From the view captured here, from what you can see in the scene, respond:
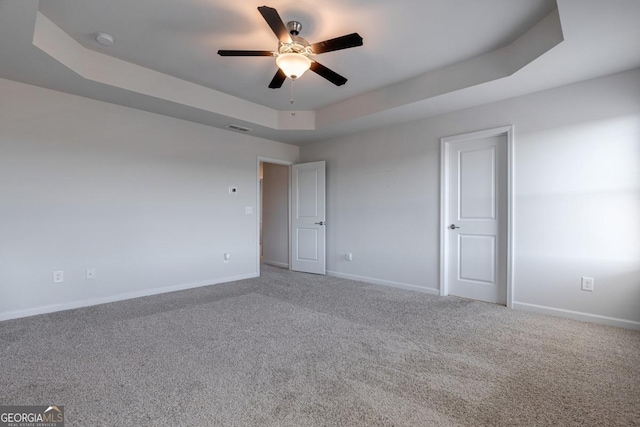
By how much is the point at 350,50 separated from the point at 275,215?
162 inches

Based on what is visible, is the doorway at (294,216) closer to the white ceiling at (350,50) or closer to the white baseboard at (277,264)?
the white baseboard at (277,264)

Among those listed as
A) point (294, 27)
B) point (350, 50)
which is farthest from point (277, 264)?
point (294, 27)

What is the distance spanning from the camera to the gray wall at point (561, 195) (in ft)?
9.18

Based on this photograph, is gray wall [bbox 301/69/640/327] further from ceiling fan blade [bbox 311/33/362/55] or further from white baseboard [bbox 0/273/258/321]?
white baseboard [bbox 0/273/258/321]

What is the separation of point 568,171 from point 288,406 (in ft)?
11.3

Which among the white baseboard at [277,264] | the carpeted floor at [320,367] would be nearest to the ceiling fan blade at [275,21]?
the carpeted floor at [320,367]

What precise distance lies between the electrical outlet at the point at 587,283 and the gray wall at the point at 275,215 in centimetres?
458

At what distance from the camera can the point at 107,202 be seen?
3.61 metres

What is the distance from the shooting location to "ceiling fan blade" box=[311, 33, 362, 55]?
2.14 m

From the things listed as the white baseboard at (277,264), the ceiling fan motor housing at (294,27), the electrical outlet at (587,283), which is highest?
the ceiling fan motor housing at (294,27)

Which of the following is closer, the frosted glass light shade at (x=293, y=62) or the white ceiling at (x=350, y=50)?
the white ceiling at (x=350, y=50)

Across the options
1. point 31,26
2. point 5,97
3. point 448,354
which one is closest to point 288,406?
point 448,354

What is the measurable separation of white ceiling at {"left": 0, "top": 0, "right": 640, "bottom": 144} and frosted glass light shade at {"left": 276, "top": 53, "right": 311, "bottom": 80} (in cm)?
34

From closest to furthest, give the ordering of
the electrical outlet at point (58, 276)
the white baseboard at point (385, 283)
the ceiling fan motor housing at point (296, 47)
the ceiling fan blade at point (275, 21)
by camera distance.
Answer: the ceiling fan blade at point (275, 21) → the ceiling fan motor housing at point (296, 47) → the electrical outlet at point (58, 276) → the white baseboard at point (385, 283)
